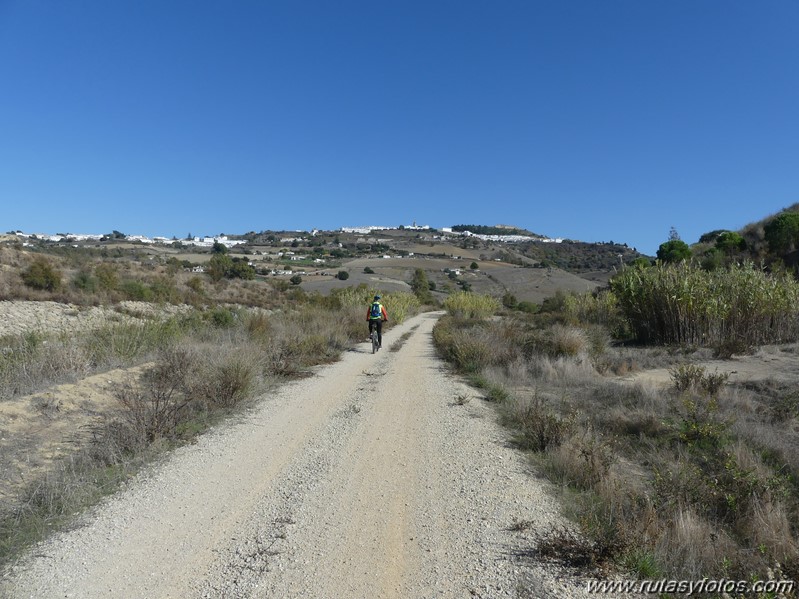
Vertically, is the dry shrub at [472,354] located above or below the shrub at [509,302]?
below

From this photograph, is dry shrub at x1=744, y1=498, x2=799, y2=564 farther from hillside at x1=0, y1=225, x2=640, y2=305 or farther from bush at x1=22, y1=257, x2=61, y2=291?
bush at x1=22, y1=257, x2=61, y2=291

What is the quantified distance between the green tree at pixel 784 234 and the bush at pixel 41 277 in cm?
4614

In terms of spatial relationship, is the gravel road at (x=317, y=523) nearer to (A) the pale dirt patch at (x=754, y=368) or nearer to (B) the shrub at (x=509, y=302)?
(A) the pale dirt patch at (x=754, y=368)

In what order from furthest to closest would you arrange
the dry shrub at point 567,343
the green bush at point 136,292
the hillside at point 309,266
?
the hillside at point 309,266 < the green bush at point 136,292 < the dry shrub at point 567,343

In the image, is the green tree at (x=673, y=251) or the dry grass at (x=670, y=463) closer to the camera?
the dry grass at (x=670, y=463)

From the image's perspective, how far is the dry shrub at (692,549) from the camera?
4.09m

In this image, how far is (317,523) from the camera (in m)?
4.80

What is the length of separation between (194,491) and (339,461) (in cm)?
177

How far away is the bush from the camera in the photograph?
32.5 meters

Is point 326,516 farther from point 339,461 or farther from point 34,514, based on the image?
point 34,514

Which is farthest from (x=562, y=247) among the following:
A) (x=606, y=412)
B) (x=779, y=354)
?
(x=606, y=412)

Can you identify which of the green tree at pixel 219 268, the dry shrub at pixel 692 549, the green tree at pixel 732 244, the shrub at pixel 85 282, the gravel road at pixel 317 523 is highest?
the green tree at pixel 732 244

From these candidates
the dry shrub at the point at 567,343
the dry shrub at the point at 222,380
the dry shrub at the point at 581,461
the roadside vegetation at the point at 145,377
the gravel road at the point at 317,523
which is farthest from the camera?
the dry shrub at the point at 567,343

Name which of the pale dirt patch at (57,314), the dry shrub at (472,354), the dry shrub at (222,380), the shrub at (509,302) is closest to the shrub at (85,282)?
the pale dirt patch at (57,314)
